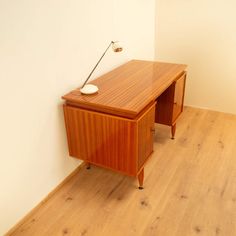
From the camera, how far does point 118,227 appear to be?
158 cm

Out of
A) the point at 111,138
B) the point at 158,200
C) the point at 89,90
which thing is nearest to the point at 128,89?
the point at 89,90

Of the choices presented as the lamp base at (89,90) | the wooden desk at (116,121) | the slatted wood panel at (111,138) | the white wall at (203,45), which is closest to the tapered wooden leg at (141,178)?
the wooden desk at (116,121)

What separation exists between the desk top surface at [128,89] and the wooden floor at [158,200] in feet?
2.10

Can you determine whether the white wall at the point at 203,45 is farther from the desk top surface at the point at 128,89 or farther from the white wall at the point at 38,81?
the white wall at the point at 38,81

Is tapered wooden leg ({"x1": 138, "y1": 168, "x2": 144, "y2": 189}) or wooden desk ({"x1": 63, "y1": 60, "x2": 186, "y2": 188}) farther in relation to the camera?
tapered wooden leg ({"x1": 138, "y1": 168, "x2": 144, "y2": 189})

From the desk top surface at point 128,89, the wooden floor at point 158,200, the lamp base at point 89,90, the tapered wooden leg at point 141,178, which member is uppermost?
the lamp base at point 89,90

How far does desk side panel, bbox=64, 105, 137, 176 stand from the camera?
158 centimetres

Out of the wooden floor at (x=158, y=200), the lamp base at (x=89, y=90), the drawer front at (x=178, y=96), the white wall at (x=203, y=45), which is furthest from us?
the white wall at (x=203, y=45)

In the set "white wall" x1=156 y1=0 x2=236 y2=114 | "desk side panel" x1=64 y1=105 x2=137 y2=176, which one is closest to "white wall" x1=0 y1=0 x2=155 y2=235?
"desk side panel" x1=64 y1=105 x2=137 y2=176

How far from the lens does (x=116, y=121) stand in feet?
5.16

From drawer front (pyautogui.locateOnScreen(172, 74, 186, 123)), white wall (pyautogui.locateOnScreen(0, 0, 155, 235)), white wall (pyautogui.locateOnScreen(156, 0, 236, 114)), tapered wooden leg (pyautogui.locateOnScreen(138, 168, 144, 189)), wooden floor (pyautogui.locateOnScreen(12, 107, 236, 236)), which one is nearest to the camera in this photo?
white wall (pyautogui.locateOnScreen(0, 0, 155, 235))

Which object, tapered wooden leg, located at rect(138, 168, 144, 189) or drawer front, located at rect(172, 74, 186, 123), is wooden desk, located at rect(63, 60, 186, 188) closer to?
tapered wooden leg, located at rect(138, 168, 144, 189)

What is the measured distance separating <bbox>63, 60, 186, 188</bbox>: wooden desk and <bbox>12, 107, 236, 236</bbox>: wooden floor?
0.70 feet

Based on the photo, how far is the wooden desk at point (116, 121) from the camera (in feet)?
5.16
